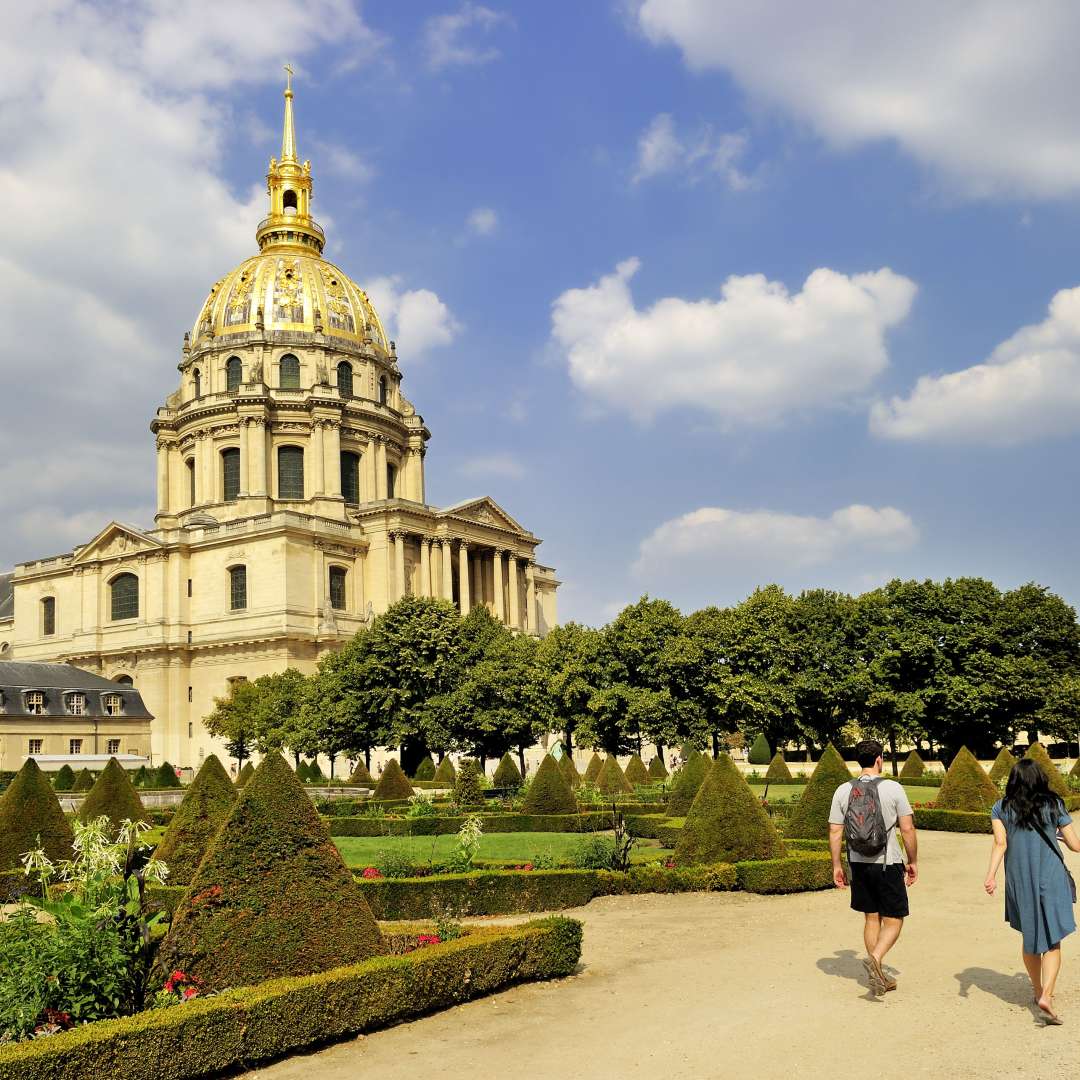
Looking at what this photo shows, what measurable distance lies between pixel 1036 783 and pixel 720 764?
957cm

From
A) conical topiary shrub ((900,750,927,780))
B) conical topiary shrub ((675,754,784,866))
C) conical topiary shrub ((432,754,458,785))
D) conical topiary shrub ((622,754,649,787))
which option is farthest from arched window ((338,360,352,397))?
conical topiary shrub ((675,754,784,866))

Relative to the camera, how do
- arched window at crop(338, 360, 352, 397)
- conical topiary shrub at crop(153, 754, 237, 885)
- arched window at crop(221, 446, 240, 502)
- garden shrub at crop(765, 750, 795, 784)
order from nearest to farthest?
conical topiary shrub at crop(153, 754, 237, 885) < garden shrub at crop(765, 750, 795, 784) < arched window at crop(221, 446, 240, 502) < arched window at crop(338, 360, 352, 397)

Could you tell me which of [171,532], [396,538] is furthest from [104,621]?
[396,538]

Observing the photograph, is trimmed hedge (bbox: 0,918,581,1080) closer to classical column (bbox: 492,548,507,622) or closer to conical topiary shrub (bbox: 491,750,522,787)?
conical topiary shrub (bbox: 491,750,522,787)

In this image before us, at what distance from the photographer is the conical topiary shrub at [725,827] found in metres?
18.2

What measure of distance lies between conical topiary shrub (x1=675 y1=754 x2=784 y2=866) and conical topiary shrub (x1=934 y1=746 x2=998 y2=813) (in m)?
11.6

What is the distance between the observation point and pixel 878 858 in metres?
10.2

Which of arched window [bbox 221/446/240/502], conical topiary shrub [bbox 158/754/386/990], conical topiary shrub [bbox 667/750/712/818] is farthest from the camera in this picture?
arched window [bbox 221/446/240/502]

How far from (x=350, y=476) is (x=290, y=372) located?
29.4 ft

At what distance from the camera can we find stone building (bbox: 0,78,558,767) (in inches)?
2911

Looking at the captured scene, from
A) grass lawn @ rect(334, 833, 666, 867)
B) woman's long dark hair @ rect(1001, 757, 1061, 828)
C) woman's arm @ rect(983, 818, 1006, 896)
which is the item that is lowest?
grass lawn @ rect(334, 833, 666, 867)

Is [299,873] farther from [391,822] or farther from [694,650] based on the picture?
[694,650]

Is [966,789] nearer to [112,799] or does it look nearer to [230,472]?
[112,799]

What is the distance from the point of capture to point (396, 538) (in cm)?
7725
